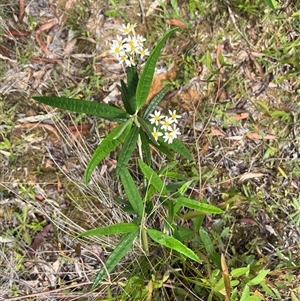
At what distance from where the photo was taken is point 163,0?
7.66ft

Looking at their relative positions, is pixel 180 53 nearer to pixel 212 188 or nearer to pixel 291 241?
pixel 212 188

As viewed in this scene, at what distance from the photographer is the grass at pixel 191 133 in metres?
2.27

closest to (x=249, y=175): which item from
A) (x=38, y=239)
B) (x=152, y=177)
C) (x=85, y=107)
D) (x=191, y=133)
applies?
(x=191, y=133)

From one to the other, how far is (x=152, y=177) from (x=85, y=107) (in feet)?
1.28

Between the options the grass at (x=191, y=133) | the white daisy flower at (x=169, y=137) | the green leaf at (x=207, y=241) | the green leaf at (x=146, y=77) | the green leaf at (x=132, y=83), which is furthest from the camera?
the grass at (x=191, y=133)

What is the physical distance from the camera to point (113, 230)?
1674 millimetres

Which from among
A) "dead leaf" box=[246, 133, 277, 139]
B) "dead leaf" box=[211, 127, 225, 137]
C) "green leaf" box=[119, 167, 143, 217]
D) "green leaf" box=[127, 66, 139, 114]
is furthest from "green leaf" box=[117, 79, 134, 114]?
"dead leaf" box=[246, 133, 277, 139]

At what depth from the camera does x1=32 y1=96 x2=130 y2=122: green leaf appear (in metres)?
1.67

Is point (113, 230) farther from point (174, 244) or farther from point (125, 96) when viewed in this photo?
point (125, 96)

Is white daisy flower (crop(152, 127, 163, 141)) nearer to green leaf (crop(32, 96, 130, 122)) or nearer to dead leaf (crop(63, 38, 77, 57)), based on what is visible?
green leaf (crop(32, 96, 130, 122))

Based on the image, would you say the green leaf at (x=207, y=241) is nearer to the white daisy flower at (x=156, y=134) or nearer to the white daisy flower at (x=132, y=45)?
the white daisy flower at (x=156, y=134)

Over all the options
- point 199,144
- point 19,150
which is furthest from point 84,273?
point 199,144

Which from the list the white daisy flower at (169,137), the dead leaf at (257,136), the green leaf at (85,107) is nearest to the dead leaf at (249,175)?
the dead leaf at (257,136)

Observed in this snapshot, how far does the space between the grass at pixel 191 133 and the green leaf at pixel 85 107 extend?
56 cm
